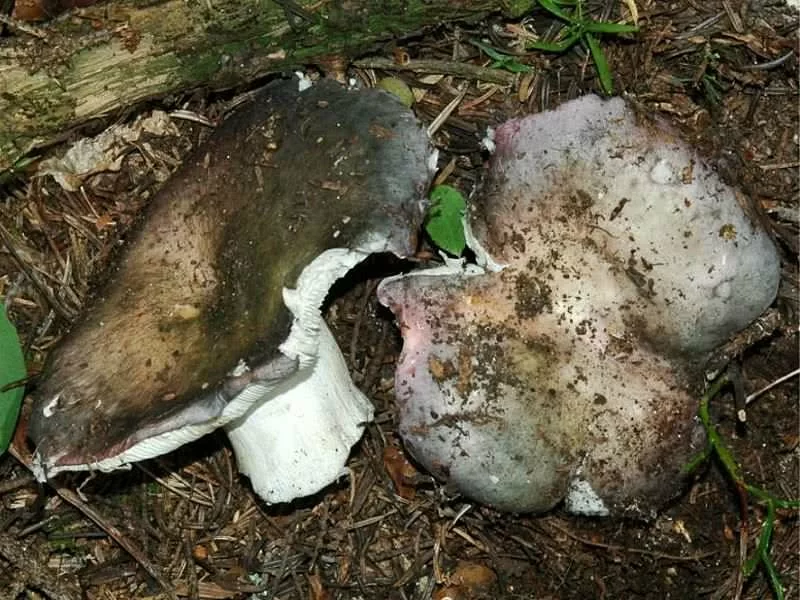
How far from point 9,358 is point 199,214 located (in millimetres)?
833

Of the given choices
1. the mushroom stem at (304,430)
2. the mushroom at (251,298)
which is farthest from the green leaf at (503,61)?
the mushroom stem at (304,430)

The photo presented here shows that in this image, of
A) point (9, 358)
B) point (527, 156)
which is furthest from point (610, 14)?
point (9, 358)

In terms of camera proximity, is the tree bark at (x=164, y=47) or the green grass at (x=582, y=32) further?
the green grass at (x=582, y=32)

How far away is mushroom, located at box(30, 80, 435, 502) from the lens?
2.60 metres

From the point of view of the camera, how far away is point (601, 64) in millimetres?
3307

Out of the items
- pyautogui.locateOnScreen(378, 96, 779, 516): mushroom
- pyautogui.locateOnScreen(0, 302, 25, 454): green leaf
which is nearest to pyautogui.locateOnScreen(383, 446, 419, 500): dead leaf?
pyautogui.locateOnScreen(378, 96, 779, 516): mushroom

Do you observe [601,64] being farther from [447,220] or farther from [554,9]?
[447,220]

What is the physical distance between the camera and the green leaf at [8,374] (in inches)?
128

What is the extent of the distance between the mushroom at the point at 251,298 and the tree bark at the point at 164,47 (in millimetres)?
355

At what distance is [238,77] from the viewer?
3338mm

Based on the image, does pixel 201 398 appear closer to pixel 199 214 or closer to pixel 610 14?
pixel 199 214

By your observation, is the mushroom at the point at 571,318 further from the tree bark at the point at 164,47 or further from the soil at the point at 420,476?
the tree bark at the point at 164,47

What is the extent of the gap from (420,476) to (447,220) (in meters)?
0.84

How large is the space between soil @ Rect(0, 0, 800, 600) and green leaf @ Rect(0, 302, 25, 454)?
0.31 feet
